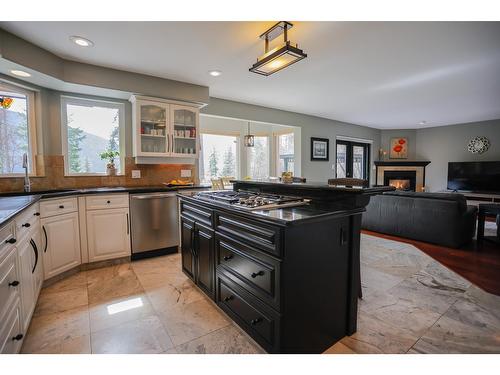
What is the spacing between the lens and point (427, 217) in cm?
379

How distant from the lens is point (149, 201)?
3.24 m

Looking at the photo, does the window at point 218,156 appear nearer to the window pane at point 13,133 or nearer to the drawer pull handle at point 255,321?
the window pane at point 13,133

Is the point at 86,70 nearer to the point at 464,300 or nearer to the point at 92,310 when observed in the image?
the point at 92,310

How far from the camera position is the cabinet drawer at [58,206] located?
96.4 inches

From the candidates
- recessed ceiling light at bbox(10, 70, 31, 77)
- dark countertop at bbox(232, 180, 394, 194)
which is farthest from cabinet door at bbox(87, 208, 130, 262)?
dark countertop at bbox(232, 180, 394, 194)

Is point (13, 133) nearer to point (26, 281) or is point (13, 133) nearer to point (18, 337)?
point (26, 281)

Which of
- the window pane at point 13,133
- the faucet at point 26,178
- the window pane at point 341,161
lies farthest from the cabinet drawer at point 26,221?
the window pane at point 341,161

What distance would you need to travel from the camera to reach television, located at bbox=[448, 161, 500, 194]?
6.17 metres

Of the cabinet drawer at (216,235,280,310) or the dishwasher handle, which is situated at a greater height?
the dishwasher handle

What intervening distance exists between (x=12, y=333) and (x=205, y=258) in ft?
4.05

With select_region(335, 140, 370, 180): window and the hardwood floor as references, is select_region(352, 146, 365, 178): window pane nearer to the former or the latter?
select_region(335, 140, 370, 180): window

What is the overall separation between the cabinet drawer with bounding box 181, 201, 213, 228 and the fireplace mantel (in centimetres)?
695
